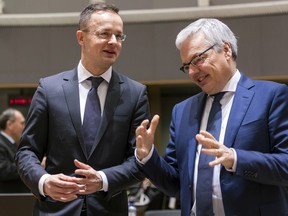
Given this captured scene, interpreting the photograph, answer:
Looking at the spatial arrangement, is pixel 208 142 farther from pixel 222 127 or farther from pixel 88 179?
pixel 88 179

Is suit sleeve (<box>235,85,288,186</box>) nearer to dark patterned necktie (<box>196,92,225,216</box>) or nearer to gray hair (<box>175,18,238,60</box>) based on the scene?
dark patterned necktie (<box>196,92,225,216</box>)

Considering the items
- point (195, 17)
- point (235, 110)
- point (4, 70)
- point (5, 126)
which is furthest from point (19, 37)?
point (235, 110)

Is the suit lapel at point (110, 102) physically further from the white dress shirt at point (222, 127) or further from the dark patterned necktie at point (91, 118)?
the white dress shirt at point (222, 127)

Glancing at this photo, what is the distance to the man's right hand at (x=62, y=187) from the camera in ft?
6.48

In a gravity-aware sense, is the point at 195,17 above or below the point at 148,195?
above

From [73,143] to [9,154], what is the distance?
307 cm

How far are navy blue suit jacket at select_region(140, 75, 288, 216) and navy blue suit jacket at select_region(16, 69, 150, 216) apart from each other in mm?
214

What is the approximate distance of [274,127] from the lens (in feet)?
6.38

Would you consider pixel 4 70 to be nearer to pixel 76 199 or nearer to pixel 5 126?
pixel 5 126

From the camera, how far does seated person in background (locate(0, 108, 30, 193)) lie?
484 centimetres

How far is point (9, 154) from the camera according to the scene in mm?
5047

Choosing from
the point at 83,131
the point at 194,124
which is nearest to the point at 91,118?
the point at 83,131

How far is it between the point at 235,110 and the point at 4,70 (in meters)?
5.76

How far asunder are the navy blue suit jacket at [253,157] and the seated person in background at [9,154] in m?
3.08
